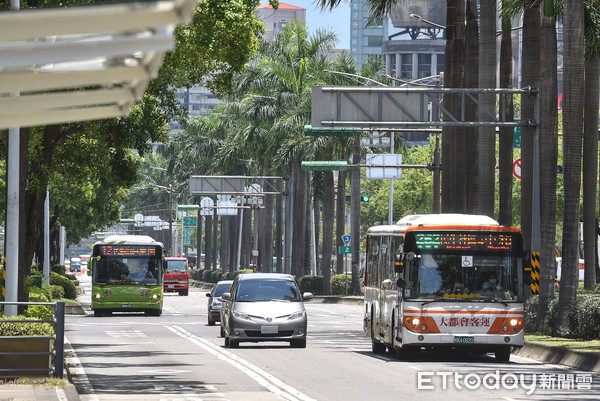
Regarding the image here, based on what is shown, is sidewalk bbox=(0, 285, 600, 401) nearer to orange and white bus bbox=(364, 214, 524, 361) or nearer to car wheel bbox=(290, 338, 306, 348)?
orange and white bus bbox=(364, 214, 524, 361)

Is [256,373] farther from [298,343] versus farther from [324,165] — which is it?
[324,165]

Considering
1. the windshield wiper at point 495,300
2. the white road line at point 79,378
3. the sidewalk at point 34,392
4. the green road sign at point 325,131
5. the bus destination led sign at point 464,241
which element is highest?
the green road sign at point 325,131

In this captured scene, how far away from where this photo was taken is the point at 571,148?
2944 centimetres

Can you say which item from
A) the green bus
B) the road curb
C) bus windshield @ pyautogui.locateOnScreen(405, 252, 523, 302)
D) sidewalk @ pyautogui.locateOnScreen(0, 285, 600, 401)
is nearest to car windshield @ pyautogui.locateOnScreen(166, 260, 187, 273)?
the green bus

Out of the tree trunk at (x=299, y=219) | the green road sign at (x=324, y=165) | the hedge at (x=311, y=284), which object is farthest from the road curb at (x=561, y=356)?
the tree trunk at (x=299, y=219)

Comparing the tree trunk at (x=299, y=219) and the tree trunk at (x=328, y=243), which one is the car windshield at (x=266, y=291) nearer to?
the tree trunk at (x=328, y=243)

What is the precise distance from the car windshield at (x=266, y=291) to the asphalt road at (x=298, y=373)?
45.9 inches

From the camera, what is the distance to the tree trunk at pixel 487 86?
36594 millimetres

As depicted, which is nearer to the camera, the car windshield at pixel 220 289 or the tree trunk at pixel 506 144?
the tree trunk at pixel 506 144

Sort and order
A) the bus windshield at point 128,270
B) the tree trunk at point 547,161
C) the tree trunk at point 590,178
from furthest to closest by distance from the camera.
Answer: the bus windshield at point 128,270 → the tree trunk at point 590,178 → the tree trunk at point 547,161

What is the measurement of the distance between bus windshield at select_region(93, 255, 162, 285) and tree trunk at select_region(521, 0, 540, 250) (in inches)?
687

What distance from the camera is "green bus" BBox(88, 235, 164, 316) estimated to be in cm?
4962

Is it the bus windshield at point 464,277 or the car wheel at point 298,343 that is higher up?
the bus windshield at point 464,277

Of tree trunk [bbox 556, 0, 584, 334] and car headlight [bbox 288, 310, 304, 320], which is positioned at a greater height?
tree trunk [bbox 556, 0, 584, 334]
